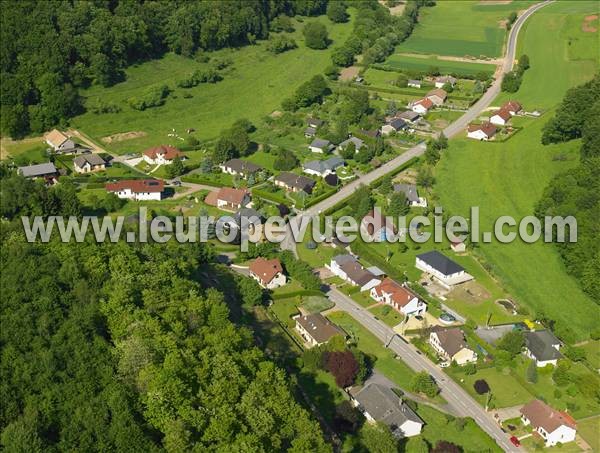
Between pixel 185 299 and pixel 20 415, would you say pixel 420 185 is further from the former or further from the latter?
A: pixel 20 415

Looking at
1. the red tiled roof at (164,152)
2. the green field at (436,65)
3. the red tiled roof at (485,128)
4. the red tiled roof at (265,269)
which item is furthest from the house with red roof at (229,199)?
the green field at (436,65)

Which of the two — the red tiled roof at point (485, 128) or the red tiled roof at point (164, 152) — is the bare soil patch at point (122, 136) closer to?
the red tiled roof at point (164, 152)

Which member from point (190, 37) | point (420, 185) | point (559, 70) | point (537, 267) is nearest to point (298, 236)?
point (420, 185)

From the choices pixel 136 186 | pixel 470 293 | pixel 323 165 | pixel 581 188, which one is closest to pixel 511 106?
pixel 581 188

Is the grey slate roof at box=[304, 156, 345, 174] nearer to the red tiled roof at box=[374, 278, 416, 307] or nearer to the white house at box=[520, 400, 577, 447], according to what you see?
the red tiled roof at box=[374, 278, 416, 307]

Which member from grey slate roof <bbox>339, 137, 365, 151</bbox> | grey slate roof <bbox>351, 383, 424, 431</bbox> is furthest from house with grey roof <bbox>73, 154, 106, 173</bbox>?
grey slate roof <bbox>351, 383, 424, 431</bbox>
